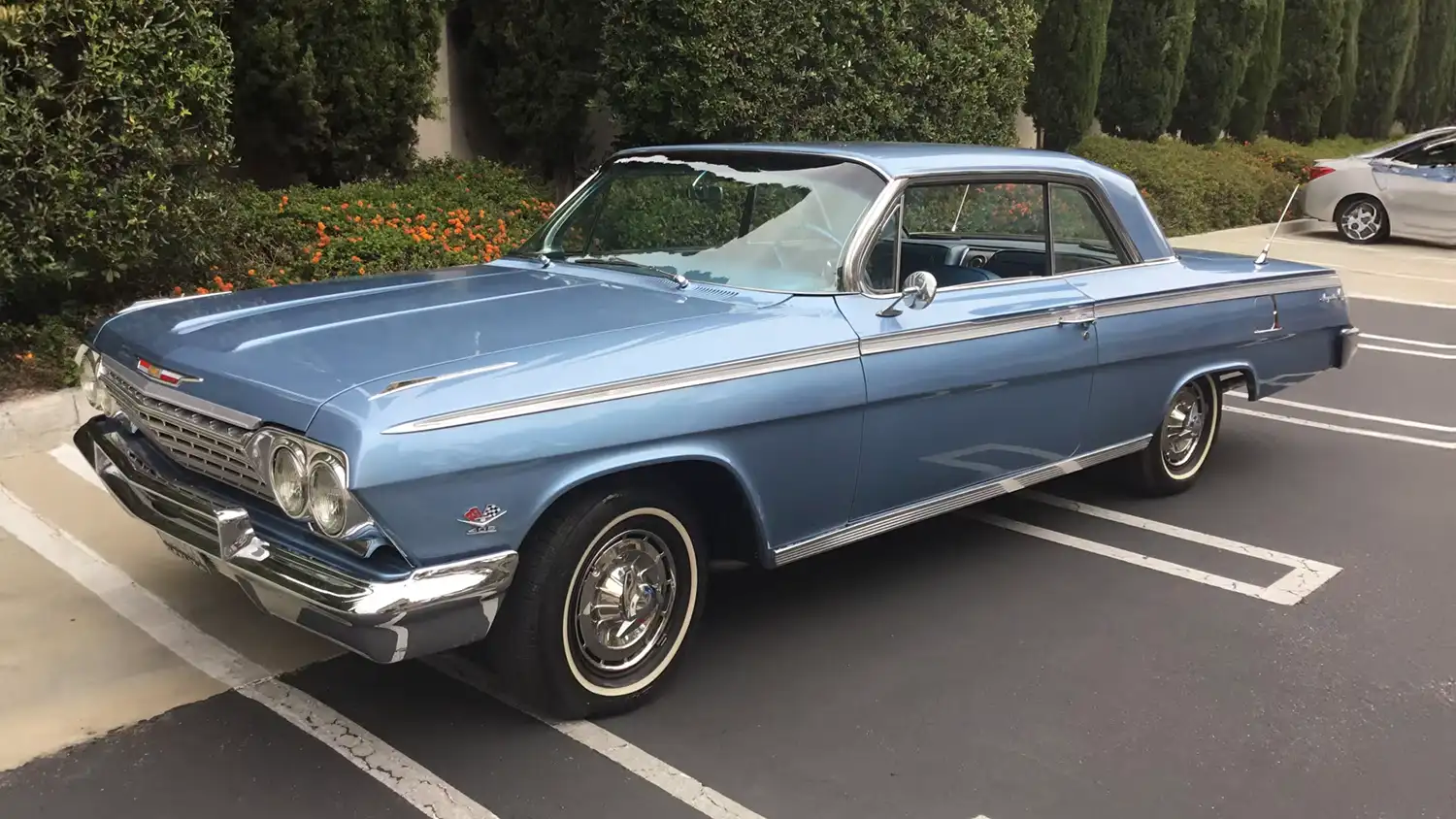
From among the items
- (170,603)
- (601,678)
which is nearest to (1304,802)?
(601,678)

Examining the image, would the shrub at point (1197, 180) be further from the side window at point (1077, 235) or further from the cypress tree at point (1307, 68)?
the side window at point (1077, 235)

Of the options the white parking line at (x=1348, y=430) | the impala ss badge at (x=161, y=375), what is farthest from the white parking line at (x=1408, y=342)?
the impala ss badge at (x=161, y=375)

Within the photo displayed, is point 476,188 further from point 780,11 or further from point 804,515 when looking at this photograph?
point 804,515

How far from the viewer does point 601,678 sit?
350cm

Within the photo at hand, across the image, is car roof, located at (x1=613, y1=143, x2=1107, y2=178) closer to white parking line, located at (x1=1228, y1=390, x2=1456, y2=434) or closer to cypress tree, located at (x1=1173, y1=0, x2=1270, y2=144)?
white parking line, located at (x1=1228, y1=390, x2=1456, y2=434)

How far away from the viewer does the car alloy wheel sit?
50.2 feet

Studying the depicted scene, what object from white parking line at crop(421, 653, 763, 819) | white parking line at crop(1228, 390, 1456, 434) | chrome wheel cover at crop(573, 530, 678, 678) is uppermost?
chrome wheel cover at crop(573, 530, 678, 678)

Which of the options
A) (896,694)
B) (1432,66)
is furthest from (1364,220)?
(896,694)

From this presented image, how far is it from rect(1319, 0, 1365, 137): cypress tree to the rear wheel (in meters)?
6.25

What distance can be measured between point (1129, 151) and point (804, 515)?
13.1m

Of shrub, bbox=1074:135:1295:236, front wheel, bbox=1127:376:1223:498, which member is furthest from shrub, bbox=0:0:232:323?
shrub, bbox=1074:135:1295:236

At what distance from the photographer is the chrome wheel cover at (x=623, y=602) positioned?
340cm

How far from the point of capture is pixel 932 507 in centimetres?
425

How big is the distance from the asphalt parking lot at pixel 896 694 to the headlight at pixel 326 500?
75 centimetres
